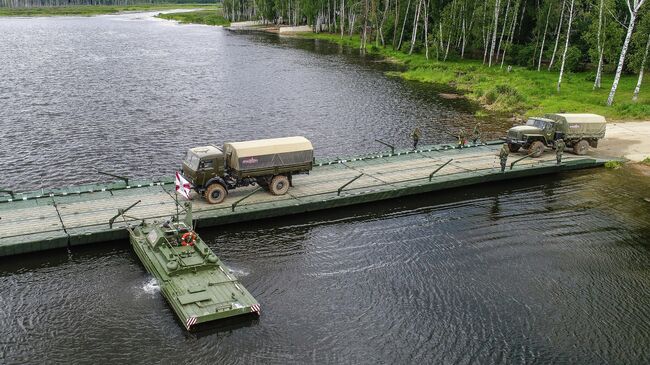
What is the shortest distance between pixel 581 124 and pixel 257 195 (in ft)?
89.0

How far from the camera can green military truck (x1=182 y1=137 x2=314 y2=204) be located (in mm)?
33094

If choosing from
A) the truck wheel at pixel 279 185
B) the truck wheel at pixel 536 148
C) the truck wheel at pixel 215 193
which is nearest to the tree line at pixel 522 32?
the truck wheel at pixel 536 148

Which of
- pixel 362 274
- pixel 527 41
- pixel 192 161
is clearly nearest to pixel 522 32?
pixel 527 41

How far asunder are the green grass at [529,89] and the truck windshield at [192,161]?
4341cm

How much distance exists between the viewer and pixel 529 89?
73.7 meters

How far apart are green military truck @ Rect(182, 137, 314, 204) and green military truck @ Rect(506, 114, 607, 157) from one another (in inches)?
753

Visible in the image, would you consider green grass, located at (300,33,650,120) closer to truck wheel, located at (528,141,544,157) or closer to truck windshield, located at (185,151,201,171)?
truck wheel, located at (528,141,544,157)

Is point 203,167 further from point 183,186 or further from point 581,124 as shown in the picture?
point 581,124

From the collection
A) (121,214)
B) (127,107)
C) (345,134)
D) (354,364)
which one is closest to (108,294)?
(121,214)

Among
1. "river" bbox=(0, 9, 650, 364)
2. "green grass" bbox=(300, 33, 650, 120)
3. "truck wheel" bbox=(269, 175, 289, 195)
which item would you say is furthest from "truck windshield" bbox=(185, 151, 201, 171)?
"green grass" bbox=(300, 33, 650, 120)

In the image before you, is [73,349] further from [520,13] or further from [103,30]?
[103,30]

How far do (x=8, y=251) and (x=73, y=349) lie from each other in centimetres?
843

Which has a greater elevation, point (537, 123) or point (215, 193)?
point (537, 123)

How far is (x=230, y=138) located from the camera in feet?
182
